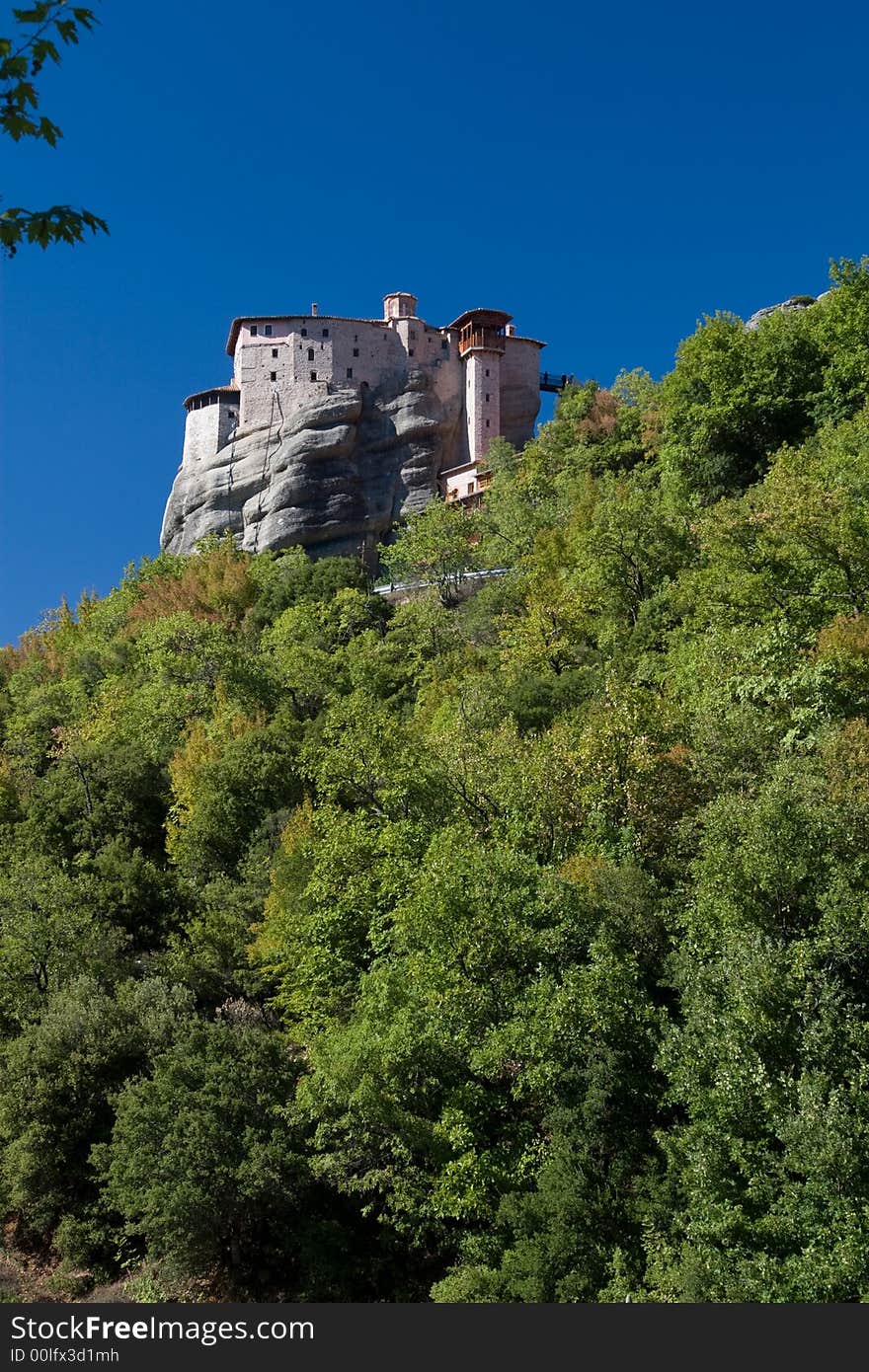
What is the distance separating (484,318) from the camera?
80375 mm

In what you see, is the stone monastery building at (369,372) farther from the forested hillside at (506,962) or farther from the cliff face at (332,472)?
the forested hillside at (506,962)

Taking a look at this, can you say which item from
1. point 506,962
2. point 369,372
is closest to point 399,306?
point 369,372

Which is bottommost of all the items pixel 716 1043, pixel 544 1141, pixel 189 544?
pixel 544 1141

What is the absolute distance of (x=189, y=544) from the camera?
253 feet

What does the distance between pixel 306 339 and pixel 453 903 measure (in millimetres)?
62114

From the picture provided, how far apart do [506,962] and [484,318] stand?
6572cm

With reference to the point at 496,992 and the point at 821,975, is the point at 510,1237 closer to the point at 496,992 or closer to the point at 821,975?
the point at 496,992

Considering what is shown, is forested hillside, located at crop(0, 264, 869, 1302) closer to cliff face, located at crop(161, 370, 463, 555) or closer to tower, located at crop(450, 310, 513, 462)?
cliff face, located at crop(161, 370, 463, 555)

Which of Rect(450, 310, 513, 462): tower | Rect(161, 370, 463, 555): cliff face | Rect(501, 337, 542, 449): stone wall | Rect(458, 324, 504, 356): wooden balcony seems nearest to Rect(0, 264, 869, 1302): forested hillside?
Rect(161, 370, 463, 555): cliff face

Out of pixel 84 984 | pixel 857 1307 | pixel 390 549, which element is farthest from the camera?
pixel 390 549

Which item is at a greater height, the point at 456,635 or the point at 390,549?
the point at 390,549

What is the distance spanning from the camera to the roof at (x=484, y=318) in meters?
80.0

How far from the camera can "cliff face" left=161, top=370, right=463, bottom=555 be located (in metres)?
72.6

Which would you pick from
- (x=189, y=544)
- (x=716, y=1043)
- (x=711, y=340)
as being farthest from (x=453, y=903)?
(x=189, y=544)
